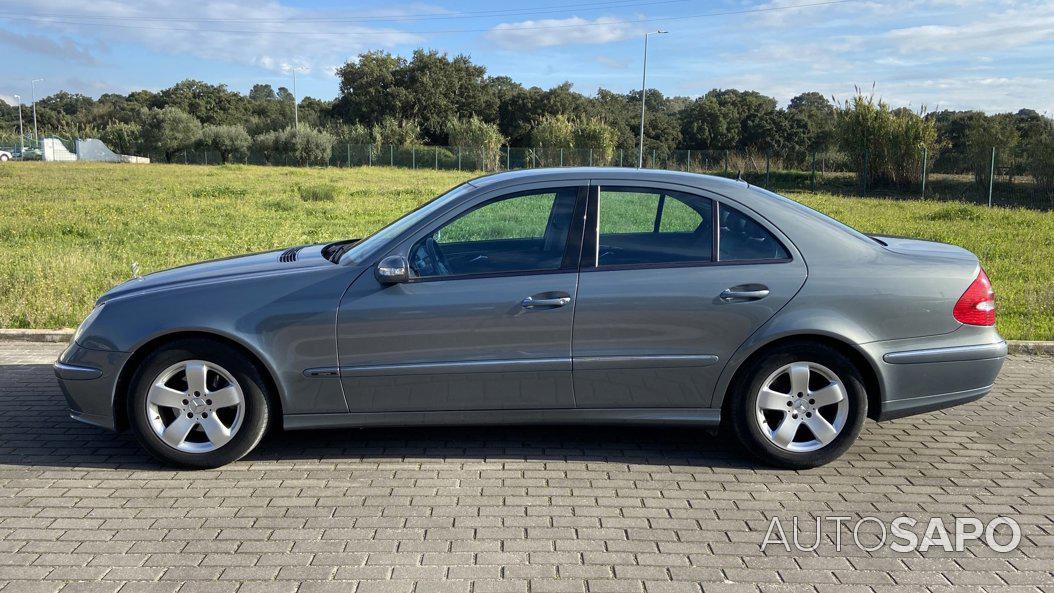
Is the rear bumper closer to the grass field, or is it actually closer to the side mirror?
the side mirror

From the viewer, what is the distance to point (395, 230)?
4.80 metres

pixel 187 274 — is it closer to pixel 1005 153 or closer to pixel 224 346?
pixel 224 346

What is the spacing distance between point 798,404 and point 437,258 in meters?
2.15

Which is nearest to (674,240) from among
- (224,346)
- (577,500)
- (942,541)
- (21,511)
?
(577,500)

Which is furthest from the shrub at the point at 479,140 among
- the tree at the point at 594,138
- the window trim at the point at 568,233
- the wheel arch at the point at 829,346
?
the wheel arch at the point at 829,346

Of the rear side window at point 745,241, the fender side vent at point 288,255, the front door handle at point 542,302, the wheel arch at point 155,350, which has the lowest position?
the wheel arch at point 155,350

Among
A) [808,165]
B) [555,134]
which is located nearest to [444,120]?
[555,134]

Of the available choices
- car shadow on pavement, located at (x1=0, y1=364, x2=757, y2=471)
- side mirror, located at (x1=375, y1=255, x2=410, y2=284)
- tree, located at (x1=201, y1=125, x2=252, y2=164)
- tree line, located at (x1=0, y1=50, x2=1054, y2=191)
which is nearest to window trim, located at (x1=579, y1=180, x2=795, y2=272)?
side mirror, located at (x1=375, y1=255, x2=410, y2=284)

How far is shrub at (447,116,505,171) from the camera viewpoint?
54.1 m

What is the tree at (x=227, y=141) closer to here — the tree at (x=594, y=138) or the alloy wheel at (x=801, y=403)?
the tree at (x=594, y=138)

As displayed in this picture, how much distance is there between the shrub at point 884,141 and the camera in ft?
107

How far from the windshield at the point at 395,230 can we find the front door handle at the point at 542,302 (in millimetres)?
769

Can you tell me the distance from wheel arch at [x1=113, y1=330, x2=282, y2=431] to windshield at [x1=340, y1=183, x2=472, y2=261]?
30.3 inches

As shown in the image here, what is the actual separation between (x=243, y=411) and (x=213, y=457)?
0.31 meters
